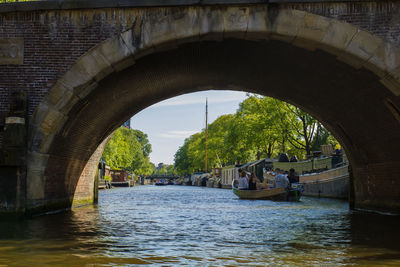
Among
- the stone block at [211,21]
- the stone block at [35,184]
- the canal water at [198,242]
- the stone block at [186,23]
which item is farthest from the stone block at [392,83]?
the stone block at [35,184]

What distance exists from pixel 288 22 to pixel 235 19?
1.18 metres

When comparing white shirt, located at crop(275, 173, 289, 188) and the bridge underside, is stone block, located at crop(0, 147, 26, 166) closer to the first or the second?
the bridge underside

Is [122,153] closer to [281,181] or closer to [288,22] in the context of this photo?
[281,181]

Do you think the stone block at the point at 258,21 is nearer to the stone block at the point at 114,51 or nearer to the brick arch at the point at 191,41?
the brick arch at the point at 191,41

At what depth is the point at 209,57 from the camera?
42.7ft

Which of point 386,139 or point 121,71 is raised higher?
point 121,71

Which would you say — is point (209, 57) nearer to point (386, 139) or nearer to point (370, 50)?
point (370, 50)

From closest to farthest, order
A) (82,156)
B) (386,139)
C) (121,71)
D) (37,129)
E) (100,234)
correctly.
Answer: (100,234), (37,129), (121,71), (386,139), (82,156)

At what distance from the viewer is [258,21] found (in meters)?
10.8

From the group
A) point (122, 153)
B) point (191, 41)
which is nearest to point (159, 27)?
point (191, 41)

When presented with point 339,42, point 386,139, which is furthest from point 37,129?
point 386,139

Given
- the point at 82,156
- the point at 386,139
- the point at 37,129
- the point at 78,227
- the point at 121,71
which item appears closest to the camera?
the point at 78,227

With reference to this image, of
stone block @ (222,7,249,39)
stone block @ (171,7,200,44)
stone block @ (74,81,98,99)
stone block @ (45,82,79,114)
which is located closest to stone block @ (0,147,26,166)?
stone block @ (45,82,79,114)

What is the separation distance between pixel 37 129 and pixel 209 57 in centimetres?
484
